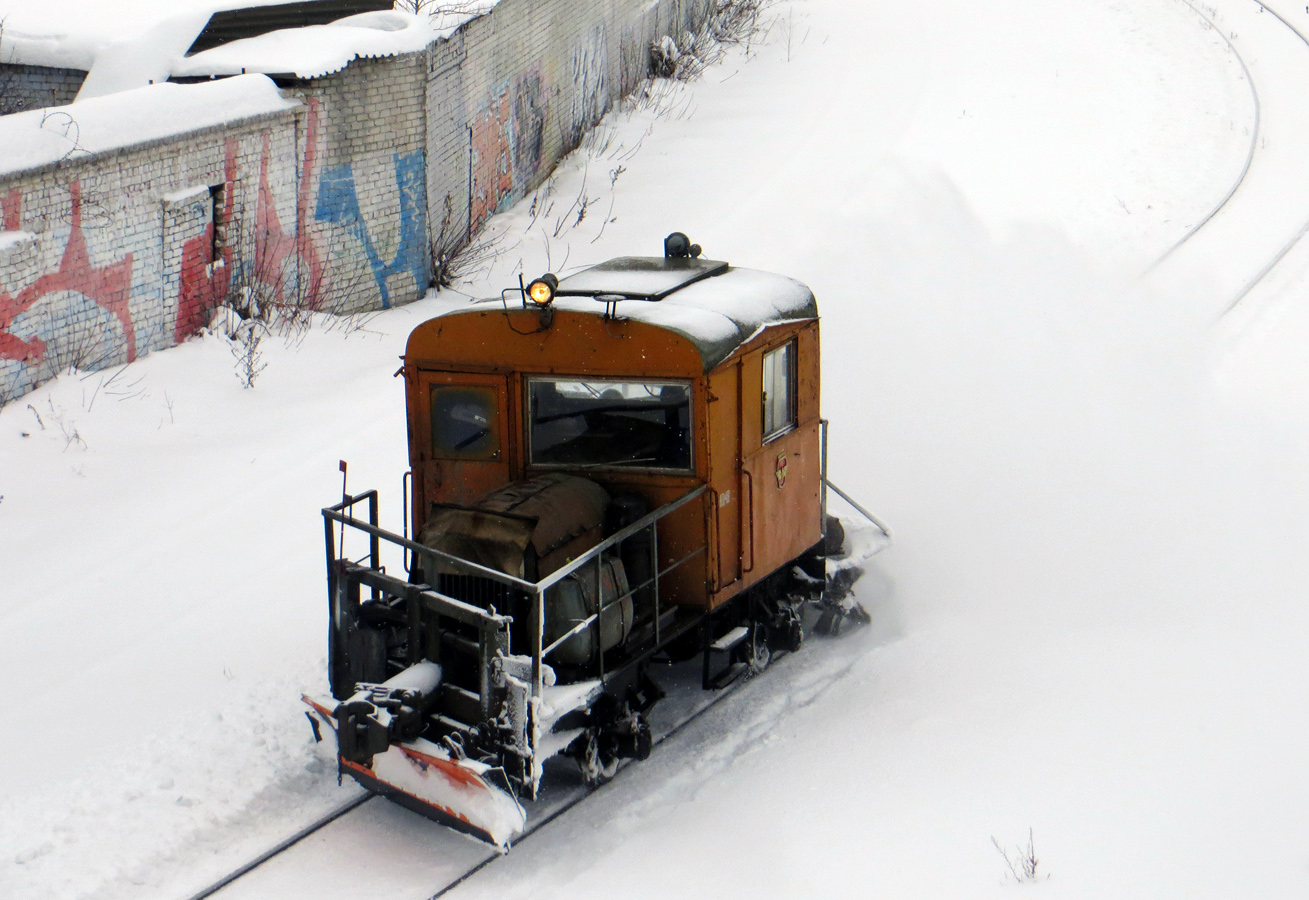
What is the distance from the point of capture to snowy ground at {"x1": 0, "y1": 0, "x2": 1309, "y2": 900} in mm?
7660

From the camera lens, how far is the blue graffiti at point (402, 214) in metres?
15.2

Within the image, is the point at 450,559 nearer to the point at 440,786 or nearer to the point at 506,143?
the point at 440,786

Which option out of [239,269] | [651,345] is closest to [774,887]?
[651,345]

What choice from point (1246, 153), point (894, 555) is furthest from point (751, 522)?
point (1246, 153)

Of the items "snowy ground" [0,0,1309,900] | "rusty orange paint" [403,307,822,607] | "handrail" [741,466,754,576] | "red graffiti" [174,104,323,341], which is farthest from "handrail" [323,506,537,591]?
"red graffiti" [174,104,323,341]

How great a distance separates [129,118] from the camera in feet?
41.8

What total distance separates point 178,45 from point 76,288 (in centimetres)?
425

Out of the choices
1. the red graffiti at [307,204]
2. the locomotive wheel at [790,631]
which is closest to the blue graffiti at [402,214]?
the red graffiti at [307,204]

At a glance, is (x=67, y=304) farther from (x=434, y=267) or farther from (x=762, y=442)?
Result: (x=762, y=442)

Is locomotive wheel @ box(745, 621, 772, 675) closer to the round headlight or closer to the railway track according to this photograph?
the railway track

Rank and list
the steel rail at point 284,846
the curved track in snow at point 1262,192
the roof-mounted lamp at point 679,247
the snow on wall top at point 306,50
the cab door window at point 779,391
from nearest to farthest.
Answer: the steel rail at point 284,846
the cab door window at point 779,391
the roof-mounted lamp at point 679,247
the snow on wall top at point 306,50
the curved track in snow at point 1262,192

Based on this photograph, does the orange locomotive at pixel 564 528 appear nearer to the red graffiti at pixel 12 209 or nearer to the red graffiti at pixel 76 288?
the red graffiti at pixel 76 288

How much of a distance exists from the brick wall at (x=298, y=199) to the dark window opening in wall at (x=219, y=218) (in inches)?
0.5

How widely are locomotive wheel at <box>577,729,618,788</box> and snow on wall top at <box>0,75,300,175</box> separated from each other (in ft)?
23.0
